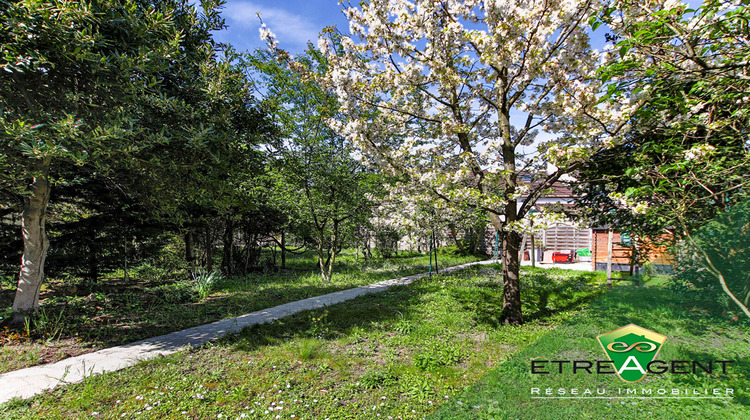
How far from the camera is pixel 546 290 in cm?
817

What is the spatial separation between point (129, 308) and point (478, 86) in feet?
25.8

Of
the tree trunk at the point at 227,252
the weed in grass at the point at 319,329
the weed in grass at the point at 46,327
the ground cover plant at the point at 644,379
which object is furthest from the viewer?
the tree trunk at the point at 227,252

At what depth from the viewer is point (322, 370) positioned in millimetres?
3928

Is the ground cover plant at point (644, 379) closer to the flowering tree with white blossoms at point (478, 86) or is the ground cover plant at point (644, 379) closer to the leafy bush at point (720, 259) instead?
the leafy bush at point (720, 259)

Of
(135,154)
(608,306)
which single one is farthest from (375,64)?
(608,306)

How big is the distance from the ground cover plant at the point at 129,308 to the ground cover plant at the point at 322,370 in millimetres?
1440

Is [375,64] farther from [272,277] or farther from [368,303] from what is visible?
[272,277]

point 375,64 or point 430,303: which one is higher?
point 375,64

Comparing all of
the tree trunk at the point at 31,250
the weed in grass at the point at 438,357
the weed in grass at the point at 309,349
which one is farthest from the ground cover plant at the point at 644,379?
the tree trunk at the point at 31,250

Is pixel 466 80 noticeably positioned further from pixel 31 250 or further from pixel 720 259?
pixel 31 250

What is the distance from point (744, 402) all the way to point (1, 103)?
8.00 meters

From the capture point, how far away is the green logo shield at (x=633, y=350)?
3.50m

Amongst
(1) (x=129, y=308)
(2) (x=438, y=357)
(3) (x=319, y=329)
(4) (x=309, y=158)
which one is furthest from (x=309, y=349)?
(4) (x=309, y=158)

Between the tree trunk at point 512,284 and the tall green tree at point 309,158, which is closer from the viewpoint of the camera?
the tree trunk at point 512,284
